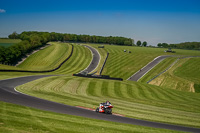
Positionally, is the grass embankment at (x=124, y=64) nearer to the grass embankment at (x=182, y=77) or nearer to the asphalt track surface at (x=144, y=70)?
the asphalt track surface at (x=144, y=70)

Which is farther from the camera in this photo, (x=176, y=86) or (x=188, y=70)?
(x=188, y=70)

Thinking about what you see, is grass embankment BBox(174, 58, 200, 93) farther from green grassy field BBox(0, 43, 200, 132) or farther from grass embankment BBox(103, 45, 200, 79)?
grass embankment BBox(103, 45, 200, 79)

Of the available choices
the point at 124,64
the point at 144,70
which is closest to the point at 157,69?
the point at 144,70

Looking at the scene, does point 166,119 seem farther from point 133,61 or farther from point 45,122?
point 133,61

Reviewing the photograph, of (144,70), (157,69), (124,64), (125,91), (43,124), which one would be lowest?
(125,91)

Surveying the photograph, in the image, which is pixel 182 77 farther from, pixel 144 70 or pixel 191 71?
pixel 144 70

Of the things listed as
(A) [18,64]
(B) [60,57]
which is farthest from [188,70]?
(A) [18,64]
